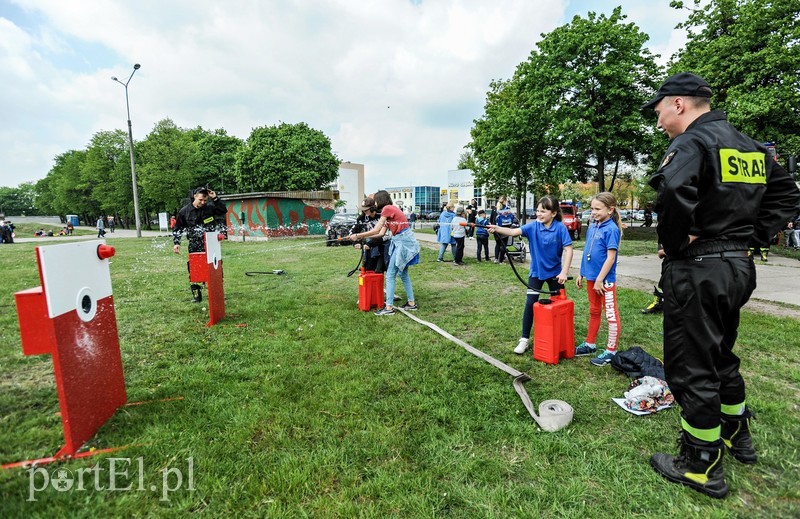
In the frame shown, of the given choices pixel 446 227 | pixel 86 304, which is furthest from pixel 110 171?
pixel 86 304

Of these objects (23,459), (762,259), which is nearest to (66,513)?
(23,459)

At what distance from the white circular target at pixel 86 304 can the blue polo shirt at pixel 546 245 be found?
3961 mm

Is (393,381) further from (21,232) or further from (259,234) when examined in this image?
(21,232)

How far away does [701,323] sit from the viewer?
2.21 m

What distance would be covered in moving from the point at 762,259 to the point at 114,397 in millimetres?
15738

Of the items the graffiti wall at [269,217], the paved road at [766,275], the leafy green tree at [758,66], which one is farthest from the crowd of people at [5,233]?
the leafy green tree at [758,66]

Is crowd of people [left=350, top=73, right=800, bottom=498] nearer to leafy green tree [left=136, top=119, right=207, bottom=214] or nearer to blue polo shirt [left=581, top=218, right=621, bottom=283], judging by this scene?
blue polo shirt [left=581, top=218, right=621, bottom=283]

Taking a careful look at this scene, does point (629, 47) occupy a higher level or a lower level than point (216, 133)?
lower

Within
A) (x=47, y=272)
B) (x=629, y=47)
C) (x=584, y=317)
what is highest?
(x=629, y=47)

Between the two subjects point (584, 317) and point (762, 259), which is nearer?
point (584, 317)

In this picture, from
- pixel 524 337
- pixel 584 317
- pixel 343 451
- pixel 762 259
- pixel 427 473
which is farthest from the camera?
pixel 762 259

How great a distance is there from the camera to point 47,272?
8.08 feet

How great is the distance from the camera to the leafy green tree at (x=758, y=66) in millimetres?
14836

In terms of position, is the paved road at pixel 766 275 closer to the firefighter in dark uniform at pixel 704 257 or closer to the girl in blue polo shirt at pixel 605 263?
the girl in blue polo shirt at pixel 605 263
